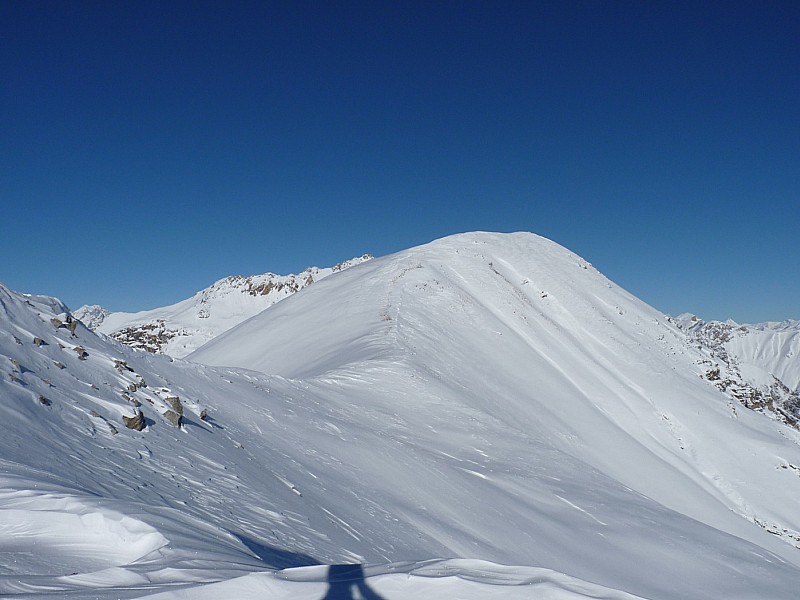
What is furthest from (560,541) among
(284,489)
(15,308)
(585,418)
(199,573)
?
(585,418)

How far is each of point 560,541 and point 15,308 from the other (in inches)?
516

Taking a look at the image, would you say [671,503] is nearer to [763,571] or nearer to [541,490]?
[763,571]

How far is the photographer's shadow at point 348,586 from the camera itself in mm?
3771

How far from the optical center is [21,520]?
15.4 ft

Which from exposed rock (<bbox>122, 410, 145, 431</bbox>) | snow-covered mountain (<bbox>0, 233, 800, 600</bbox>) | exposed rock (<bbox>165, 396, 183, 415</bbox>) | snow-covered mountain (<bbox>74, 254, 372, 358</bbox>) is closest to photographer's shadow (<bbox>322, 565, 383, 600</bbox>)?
snow-covered mountain (<bbox>0, 233, 800, 600</bbox>)

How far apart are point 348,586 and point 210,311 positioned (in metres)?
109

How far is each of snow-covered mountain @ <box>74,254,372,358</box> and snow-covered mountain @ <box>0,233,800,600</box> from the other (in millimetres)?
54883

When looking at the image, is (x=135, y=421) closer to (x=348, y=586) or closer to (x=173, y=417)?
(x=173, y=417)

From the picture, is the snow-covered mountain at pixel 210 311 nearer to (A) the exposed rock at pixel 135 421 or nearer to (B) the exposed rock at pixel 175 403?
(B) the exposed rock at pixel 175 403

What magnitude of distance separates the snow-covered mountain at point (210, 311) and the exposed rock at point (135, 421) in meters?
79.5

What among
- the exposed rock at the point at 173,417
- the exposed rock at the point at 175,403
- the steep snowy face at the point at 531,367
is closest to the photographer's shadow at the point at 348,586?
the exposed rock at the point at 173,417

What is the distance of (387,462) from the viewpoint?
1459 centimetres

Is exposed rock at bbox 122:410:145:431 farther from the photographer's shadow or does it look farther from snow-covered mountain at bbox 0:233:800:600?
the photographer's shadow

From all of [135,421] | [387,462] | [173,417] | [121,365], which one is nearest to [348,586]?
[135,421]
